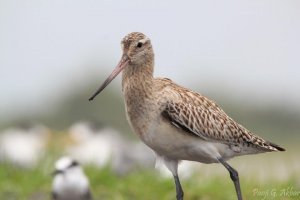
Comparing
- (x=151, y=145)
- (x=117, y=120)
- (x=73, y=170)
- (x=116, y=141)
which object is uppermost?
(x=151, y=145)

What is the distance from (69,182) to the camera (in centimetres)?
1812

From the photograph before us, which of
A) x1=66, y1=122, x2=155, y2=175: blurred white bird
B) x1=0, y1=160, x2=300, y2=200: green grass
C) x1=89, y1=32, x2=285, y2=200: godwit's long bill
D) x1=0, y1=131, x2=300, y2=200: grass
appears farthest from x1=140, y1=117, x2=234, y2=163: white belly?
x1=66, y1=122, x2=155, y2=175: blurred white bird

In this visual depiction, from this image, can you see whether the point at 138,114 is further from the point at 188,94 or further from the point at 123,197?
the point at 123,197

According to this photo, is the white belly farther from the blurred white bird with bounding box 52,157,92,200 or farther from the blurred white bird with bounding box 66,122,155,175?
the blurred white bird with bounding box 66,122,155,175

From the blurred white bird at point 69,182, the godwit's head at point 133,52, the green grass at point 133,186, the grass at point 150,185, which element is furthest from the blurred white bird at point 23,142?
the godwit's head at point 133,52

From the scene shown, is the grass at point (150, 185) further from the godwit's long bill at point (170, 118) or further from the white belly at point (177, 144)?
the white belly at point (177, 144)

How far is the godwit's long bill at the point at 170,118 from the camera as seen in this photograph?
14.5 meters

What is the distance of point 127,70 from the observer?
48.8 ft

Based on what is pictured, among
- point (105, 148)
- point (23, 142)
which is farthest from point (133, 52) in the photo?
point (23, 142)

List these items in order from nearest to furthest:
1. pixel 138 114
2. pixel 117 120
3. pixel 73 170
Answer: pixel 138 114 < pixel 73 170 < pixel 117 120

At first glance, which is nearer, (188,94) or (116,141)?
(188,94)

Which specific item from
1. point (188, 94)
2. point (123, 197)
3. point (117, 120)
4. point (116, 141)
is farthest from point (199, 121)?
point (117, 120)

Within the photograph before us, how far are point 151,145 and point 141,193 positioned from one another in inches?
108

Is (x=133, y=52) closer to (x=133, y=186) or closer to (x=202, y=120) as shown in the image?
(x=202, y=120)
